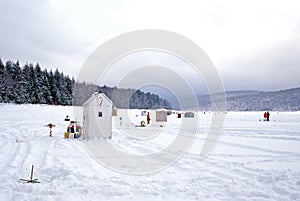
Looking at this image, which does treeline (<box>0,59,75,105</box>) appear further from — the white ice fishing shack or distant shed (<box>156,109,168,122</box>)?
the white ice fishing shack

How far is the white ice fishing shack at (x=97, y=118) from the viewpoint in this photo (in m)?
13.9

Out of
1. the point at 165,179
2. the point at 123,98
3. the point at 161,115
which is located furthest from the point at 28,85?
the point at 165,179

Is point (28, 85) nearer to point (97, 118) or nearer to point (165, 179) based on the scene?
point (97, 118)

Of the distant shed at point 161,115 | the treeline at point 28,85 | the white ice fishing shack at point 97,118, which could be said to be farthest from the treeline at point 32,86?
the white ice fishing shack at point 97,118

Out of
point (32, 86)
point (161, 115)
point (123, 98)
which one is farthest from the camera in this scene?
point (123, 98)

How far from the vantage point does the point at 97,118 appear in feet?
46.2

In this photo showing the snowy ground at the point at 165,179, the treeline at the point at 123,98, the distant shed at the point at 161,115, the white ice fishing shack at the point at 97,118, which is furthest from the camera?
the treeline at the point at 123,98

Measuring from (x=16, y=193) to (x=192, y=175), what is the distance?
429cm

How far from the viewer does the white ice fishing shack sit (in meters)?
13.9

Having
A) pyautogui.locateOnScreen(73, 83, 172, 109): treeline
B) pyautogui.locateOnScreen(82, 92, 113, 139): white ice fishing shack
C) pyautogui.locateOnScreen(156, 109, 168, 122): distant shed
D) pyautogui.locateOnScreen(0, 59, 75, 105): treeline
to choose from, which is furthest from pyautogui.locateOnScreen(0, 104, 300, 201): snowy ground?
pyautogui.locateOnScreen(73, 83, 172, 109): treeline

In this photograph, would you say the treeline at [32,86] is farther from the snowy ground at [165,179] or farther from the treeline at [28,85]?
the snowy ground at [165,179]

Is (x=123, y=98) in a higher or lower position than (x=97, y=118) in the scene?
higher

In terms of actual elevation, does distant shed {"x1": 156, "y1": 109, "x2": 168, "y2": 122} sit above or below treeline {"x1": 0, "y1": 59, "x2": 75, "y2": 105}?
below

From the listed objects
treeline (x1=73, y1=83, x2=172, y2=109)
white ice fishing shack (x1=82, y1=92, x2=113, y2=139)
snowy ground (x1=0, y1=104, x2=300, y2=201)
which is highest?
treeline (x1=73, y1=83, x2=172, y2=109)
